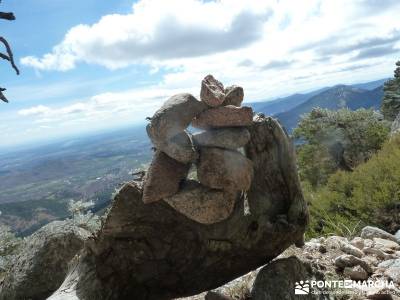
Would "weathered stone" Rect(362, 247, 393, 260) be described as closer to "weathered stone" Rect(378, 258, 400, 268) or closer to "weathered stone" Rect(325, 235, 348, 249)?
"weathered stone" Rect(378, 258, 400, 268)

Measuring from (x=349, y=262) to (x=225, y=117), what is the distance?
4.64 m

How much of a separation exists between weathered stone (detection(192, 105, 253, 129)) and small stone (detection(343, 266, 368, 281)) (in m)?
4.18

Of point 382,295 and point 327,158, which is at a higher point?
point 382,295

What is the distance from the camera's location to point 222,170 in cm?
818

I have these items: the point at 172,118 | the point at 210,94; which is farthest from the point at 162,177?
the point at 210,94

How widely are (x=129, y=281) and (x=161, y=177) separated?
107 inches

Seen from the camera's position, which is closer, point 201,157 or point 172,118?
point 172,118

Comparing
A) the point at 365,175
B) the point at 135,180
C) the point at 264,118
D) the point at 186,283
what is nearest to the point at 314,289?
the point at 186,283

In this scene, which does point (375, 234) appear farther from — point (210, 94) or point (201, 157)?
point (210, 94)

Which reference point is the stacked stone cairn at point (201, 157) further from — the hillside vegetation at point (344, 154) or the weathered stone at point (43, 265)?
the hillside vegetation at point (344, 154)

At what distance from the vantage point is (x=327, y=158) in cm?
4953

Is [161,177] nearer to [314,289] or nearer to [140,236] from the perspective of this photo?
[140,236]

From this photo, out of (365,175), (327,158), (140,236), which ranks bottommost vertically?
(327,158)

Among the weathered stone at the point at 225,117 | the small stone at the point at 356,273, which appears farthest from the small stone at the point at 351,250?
the weathered stone at the point at 225,117
